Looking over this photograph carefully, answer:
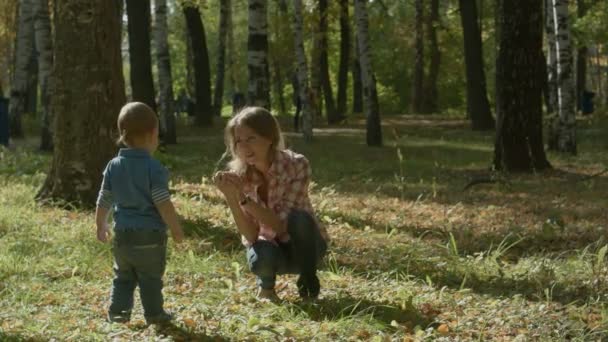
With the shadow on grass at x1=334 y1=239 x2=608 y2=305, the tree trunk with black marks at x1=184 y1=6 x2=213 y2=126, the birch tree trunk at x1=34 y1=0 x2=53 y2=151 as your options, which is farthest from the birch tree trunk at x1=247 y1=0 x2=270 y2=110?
the tree trunk with black marks at x1=184 y1=6 x2=213 y2=126

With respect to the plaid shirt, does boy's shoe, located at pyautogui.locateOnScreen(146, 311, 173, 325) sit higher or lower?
lower

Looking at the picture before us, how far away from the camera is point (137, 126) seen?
18.8 feet

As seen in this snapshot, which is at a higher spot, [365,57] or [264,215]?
[365,57]

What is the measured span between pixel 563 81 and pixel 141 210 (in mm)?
13316

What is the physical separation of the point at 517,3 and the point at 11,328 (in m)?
10.7

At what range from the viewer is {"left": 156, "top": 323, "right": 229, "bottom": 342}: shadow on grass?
5.53 m

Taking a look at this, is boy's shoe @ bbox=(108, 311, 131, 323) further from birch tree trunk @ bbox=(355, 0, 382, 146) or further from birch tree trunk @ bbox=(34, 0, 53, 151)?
birch tree trunk @ bbox=(355, 0, 382, 146)

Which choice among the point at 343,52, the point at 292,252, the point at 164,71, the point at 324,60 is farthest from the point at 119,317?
the point at 343,52

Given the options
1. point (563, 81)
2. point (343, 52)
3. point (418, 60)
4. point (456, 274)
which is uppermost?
point (343, 52)

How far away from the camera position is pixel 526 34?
14570mm

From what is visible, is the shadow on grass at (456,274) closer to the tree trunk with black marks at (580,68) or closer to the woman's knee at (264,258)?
the woman's knee at (264,258)

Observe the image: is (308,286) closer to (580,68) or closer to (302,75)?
(302,75)

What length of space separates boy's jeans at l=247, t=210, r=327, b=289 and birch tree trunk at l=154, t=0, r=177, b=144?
16.4 metres

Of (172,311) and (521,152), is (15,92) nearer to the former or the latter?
(521,152)
